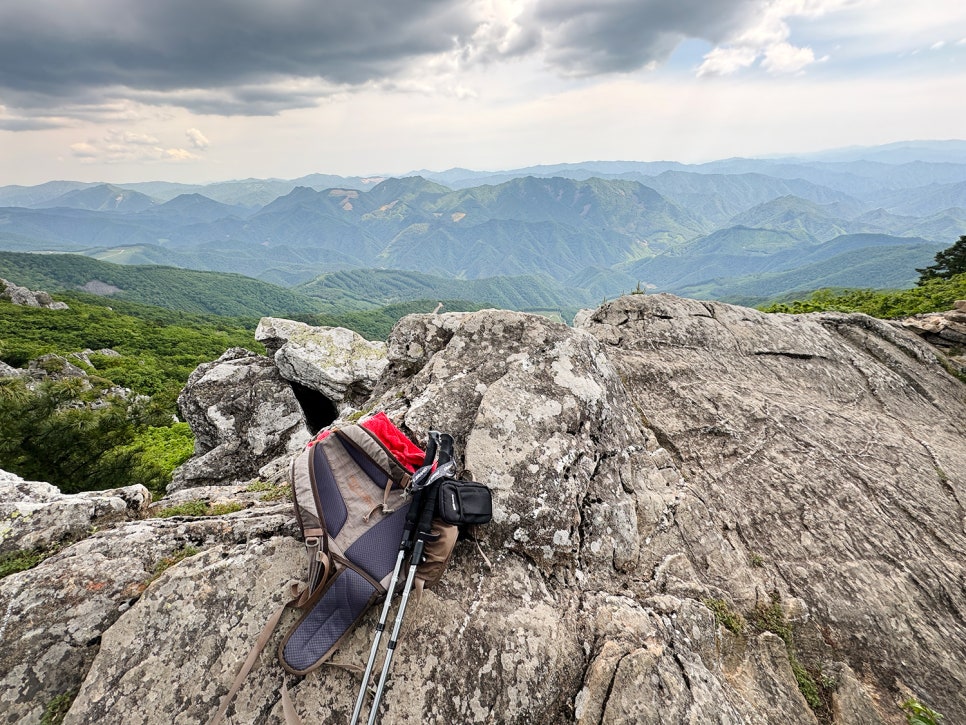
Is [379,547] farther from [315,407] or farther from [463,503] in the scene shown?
[315,407]

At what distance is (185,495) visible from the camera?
9031 mm

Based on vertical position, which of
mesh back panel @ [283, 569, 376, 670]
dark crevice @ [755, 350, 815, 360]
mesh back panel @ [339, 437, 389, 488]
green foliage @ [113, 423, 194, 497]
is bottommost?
green foliage @ [113, 423, 194, 497]

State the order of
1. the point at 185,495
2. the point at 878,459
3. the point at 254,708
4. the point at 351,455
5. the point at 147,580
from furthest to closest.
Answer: the point at 878,459 → the point at 185,495 → the point at 351,455 → the point at 147,580 → the point at 254,708

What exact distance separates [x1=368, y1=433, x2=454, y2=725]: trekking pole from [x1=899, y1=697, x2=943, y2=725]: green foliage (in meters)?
6.92

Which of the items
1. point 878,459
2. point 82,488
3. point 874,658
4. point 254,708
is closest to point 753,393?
point 878,459

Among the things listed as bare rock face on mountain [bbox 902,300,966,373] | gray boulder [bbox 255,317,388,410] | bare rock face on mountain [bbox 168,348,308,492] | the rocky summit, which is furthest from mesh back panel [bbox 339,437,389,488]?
bare rock face on mountain [bbox 902,300,966,373]

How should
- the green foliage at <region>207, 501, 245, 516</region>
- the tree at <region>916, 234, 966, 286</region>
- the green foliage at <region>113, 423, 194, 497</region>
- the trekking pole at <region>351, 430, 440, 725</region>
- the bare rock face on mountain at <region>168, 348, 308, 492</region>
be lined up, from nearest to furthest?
the trekking pole at <region>351, 430, 440, 725</region>
the green foliage at <region>207, 501, 245, 516</region>
the bare rock face on mountain at <region>168, 348, 308, 492</region>
the green foliage at <region>113, 423, 194, 497</region>
the tree at <region>916, 234, 966, 286</region>

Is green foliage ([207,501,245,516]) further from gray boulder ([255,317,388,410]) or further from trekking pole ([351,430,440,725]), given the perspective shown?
gray boulder ([255,317,388,410])

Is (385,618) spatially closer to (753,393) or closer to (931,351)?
(753,393)

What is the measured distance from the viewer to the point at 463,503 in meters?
6.13

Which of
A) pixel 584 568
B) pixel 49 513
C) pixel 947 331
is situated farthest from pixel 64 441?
pixel 947 331

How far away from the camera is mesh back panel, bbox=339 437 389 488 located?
22.6 feet

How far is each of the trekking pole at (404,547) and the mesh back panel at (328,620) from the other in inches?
13.8

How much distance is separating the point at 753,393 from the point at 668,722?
8.44m
